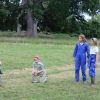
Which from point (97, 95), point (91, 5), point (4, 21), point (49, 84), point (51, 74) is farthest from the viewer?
point (4, 21)

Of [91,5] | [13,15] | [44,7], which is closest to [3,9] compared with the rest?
[13,15]

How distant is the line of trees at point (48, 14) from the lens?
57000 millimetres

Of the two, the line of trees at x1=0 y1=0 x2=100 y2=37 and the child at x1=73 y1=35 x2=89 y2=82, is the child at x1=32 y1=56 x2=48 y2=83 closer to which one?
the child at x1=73 y1=35 x2=89 y2=82

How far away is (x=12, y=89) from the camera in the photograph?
1395 centimetres

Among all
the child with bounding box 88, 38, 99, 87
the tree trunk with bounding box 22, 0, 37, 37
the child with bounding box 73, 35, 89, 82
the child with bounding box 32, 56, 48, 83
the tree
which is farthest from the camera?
the tree trunk with bounding box 22, 0, 37, 37

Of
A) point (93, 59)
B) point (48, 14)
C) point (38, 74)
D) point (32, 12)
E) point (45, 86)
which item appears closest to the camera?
point (45, 86)

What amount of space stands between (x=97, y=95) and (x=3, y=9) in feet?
152

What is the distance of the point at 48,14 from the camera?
66188mm

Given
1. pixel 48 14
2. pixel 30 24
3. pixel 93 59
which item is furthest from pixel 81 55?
pixel 48 14

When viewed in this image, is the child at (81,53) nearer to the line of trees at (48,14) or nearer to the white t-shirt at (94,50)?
the white t-shirt at (94,50)

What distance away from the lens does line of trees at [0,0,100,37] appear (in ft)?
187

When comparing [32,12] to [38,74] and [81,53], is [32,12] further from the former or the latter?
[38,74]

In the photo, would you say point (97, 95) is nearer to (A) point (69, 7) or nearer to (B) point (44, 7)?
(A) point (69, 7)

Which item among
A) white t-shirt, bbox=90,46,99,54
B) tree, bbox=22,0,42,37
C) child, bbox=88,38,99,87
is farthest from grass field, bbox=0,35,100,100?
tree, bbox=22,0,42,37
